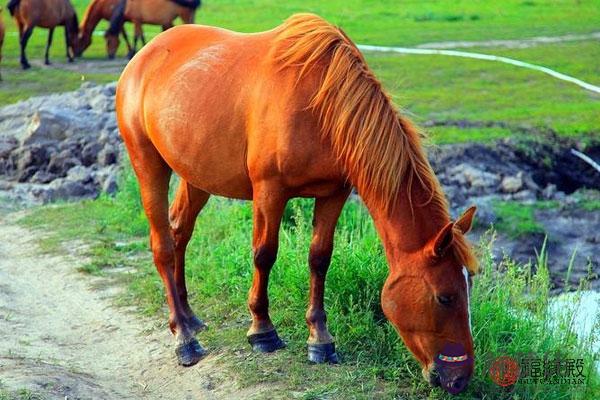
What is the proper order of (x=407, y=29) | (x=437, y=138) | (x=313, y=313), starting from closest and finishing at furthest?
1. (x=313, y=313)
2. (x=437, y=138)
3. (x=407, y=29)

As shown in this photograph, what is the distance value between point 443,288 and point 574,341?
151 centimetres

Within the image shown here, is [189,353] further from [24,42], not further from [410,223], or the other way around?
[24,42]

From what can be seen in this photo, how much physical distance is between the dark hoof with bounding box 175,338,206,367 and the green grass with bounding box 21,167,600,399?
10cm

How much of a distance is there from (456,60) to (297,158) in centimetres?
1450

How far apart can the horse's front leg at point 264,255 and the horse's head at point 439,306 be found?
0.87 m

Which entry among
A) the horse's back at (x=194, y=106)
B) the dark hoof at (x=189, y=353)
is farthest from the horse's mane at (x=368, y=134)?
the dark hoof at (x=189, y=353)

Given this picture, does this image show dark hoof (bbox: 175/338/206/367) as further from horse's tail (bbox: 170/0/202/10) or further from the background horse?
the background horse

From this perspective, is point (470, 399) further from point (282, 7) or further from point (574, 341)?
point (282, 7)

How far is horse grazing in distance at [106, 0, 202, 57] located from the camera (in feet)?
72.2

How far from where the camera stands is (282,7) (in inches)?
1084

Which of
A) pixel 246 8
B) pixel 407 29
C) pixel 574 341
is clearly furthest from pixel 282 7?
pixel 574 341

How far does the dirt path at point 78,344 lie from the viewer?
231 inches

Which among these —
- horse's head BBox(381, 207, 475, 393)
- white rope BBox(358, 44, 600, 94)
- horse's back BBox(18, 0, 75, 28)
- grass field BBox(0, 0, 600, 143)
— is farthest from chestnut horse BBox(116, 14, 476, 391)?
horse's back BBox(18, 0, 75, 28)

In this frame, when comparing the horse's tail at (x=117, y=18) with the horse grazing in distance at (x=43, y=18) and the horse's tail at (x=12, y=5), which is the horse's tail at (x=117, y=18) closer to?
the horse grazing in distance at (x=43, y=18)
